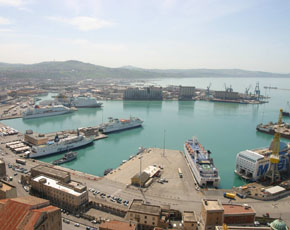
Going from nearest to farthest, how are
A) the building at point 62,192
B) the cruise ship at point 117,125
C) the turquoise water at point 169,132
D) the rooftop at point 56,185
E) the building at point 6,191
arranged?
the building at point 6,191 < the building at point 62,192 < the rooftop at point 56,185 < the turquoise water at point 169,132 < the cruise ship at point 117,125

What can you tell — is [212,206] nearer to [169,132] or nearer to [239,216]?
[239,216]

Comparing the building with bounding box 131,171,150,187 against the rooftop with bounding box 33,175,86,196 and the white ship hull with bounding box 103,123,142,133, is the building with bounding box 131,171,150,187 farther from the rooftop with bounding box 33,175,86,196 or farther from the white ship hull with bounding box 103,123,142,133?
the white ship hull with bounding box 103,123,142,133

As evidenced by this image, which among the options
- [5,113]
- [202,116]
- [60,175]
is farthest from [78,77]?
[60,175]

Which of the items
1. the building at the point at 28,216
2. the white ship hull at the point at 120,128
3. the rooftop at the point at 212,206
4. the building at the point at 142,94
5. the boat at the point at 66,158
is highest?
Result: the building at the point at 142,94

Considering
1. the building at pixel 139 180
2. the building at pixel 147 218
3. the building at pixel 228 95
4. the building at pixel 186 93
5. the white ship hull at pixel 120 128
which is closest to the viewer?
the building at pixel 147 218

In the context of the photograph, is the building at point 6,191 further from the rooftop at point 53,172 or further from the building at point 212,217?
the building at point 212,217

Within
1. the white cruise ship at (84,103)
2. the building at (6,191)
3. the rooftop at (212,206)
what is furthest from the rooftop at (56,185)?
the white cruise ship at (84,103)

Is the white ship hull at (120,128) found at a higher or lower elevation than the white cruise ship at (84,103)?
lower

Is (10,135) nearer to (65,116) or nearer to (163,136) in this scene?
(65,116)
